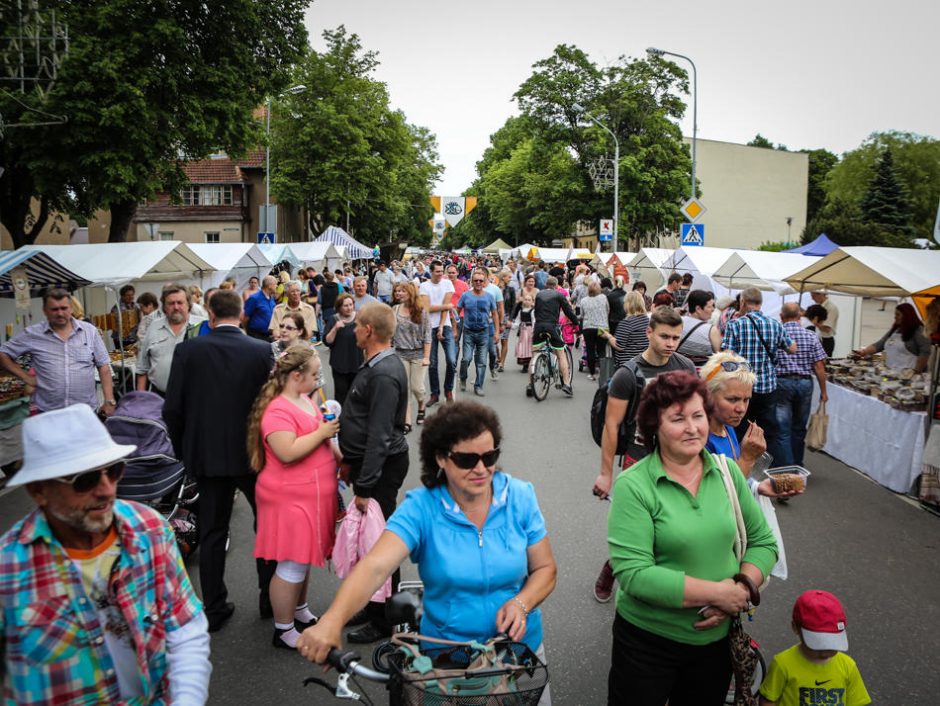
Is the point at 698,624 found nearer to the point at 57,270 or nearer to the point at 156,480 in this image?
the point at 156,480

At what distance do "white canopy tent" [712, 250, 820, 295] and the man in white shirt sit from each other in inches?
245

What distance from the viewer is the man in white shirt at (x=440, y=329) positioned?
12.0 metres

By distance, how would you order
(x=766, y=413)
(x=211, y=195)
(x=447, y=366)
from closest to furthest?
1. (x=766, y=413)
2. (x=447, y=366)
3. (x=211, y=195)

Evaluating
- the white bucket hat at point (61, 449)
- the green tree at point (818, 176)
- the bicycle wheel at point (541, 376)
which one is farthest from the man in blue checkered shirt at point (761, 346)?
the green tree at point (818, 176)

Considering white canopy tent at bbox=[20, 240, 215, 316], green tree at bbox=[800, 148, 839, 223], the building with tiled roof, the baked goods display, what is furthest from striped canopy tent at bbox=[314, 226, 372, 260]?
green tree at bbox=[800, 148, 839, 223]

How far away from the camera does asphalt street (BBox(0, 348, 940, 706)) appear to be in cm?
404

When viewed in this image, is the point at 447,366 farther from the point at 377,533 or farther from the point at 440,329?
the point at 377,533

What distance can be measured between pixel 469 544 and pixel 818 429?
308 inches

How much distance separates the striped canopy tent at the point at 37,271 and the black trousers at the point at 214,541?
662 cm

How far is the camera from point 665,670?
2.81 m

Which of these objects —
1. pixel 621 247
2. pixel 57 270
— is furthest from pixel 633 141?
pixel 57 270

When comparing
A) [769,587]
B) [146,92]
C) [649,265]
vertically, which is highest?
[146,92]

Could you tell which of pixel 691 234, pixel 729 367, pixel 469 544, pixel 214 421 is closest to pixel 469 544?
pixel 469 544

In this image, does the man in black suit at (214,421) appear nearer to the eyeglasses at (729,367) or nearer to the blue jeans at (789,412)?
the eyeglasses at (729,367)
